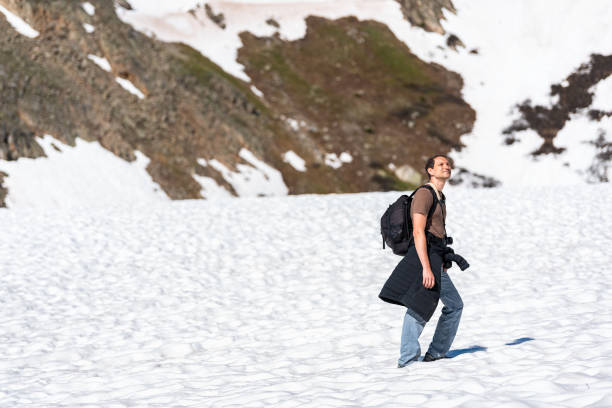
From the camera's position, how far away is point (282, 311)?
444 inches

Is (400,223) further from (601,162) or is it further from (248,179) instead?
(601,162)

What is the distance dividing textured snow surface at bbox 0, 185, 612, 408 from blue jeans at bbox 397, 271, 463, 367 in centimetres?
24

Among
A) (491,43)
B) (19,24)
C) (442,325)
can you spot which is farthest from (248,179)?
(491,43)

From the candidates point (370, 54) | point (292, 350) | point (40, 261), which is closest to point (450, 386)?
point (292, 350)

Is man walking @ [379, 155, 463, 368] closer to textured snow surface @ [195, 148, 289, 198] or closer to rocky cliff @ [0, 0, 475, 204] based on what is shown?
rocky cliff @ [0, 0, 475, 204]

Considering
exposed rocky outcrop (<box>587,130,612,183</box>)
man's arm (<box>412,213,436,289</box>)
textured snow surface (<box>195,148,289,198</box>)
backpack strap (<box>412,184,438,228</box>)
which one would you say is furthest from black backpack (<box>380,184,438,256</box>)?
exposed rocky outcrop (<box>587,130,612,183</box>)

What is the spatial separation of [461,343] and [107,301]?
734cm

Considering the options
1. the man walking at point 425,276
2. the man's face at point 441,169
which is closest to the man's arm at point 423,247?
the man walking at point 425,276

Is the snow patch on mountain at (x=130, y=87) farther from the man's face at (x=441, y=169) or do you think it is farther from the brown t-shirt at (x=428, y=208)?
the brown t-shirt at (x=428, y=208)

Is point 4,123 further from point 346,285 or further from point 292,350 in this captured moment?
point 292,350

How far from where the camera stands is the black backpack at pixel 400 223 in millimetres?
6688

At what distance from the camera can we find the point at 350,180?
53.7 meters

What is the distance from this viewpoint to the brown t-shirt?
657 centimetres

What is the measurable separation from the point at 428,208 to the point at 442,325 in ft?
4.91
